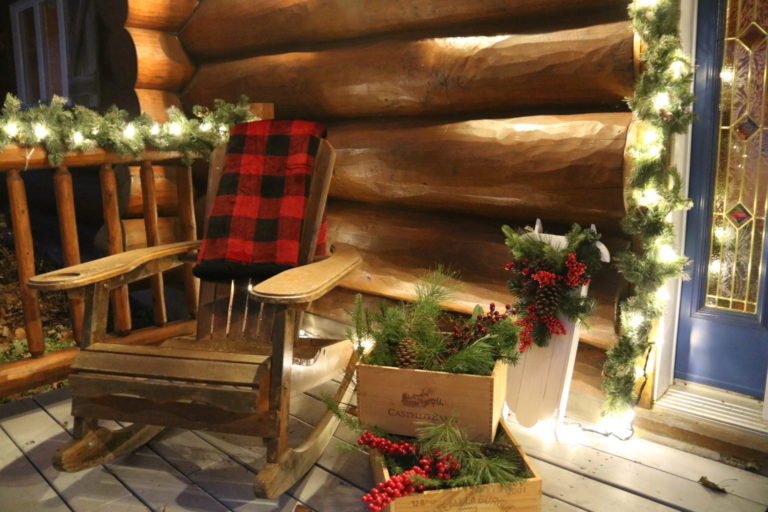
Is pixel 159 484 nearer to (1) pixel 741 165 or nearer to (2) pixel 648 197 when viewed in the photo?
(2) pixel 648 197

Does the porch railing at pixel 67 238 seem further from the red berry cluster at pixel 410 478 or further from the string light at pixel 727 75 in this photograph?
the string light at pixel 727 75

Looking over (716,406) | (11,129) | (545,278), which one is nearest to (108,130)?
(11,129)

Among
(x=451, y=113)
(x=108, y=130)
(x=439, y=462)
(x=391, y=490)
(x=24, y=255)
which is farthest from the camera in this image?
(x=451, y=113)

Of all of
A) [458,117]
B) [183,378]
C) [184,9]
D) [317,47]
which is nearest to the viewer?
[183,378]

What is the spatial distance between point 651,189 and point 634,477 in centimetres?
102

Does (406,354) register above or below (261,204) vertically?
below

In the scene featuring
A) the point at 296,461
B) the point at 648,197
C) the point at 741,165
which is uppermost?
the point at 741,165

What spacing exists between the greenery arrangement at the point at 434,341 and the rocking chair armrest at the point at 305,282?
6.6 inches

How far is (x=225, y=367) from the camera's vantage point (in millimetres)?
1991

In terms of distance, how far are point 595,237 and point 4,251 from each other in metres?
4.74

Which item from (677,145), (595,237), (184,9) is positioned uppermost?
(184,9)

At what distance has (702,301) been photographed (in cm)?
272

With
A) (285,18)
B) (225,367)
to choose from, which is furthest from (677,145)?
(285,18)

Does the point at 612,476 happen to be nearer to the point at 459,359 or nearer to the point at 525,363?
the point at 525,363
